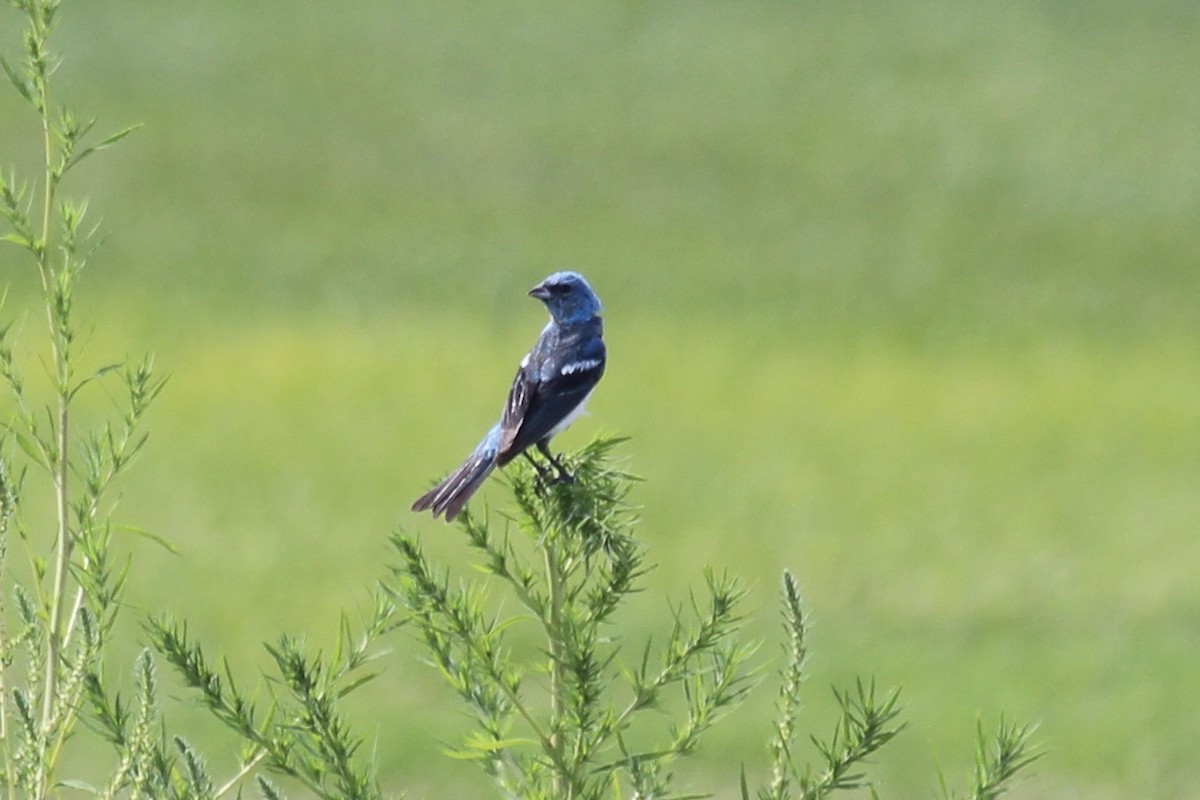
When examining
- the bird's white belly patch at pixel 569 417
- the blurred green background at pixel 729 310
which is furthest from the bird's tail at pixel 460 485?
the blurred green background at pixel 729 310

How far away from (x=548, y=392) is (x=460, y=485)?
25.2 inches

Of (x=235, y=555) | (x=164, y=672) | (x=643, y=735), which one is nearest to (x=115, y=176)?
(x=235, y=555)

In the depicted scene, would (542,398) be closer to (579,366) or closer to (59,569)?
(579,366)

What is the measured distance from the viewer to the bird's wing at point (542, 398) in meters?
3.63

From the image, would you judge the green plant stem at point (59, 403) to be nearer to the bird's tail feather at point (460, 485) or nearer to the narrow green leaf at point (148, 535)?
the narrow green leaf at point (148, 535)

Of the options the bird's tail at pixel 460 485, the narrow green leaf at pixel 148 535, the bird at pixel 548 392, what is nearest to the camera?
the narrow green leaf at pixel 148 535

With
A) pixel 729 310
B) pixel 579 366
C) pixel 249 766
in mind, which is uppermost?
pixel 729 310

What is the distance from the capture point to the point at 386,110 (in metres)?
20.6

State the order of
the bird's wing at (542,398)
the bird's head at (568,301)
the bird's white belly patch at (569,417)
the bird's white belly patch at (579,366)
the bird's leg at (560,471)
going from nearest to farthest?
the bird's leg at (560,471), the bird's wing at (542,398), the bird's white belly patch at (569,417), the bird's white belly patch at (579,366), the bird's head at (568,301)

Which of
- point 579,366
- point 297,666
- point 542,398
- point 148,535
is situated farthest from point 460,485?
point 148,535

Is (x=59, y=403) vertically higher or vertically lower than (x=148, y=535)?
higher

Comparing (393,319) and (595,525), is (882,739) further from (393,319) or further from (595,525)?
(393,319)

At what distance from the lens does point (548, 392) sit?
3.95m

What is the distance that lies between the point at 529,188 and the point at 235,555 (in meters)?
7.44
